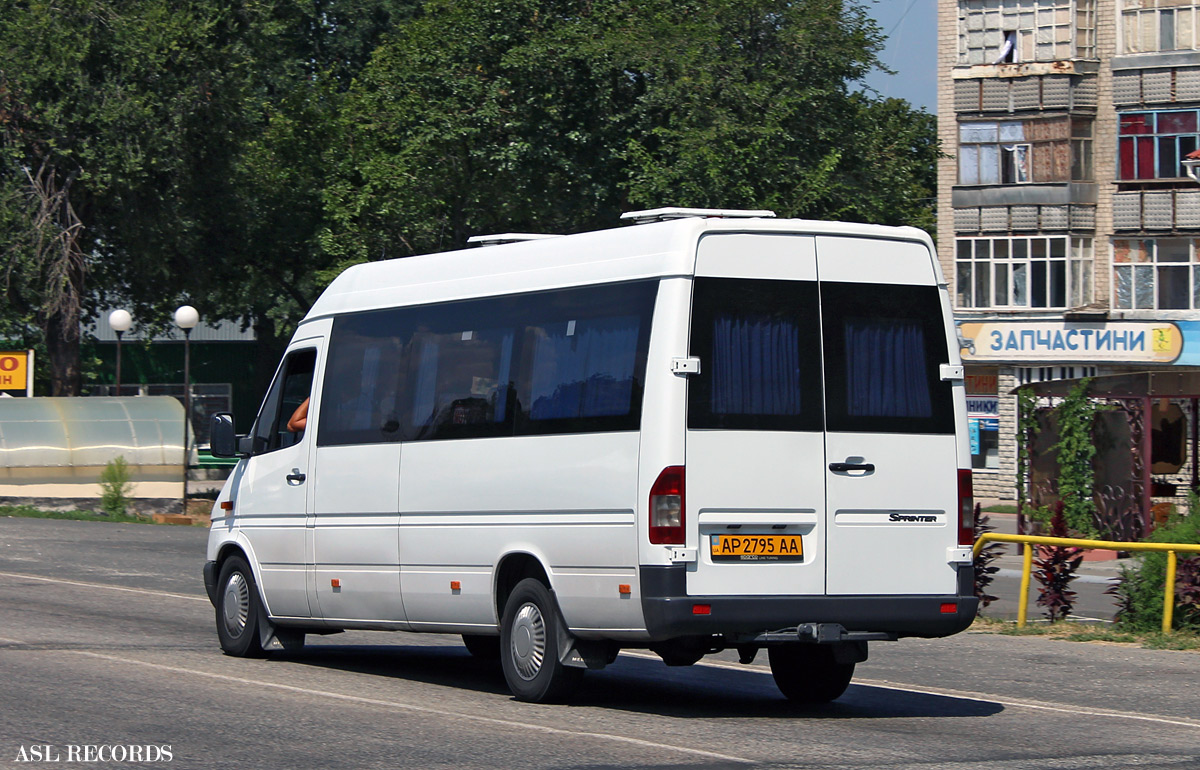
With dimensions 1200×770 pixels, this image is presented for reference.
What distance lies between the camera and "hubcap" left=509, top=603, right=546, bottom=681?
982cm

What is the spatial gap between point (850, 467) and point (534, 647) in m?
2.07

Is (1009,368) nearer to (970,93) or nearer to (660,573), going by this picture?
(970,93)

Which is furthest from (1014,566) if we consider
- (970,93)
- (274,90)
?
(274,90)

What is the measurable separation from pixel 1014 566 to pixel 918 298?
17.5 m

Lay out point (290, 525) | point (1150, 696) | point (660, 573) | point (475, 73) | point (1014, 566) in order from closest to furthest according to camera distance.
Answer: point (660, 573)
point (1150, 696)
point (290, 525)
point (1014, 566)
point (475, 73)

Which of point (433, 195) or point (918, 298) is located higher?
point (433, 195)

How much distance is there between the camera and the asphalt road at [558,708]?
793 centimetres

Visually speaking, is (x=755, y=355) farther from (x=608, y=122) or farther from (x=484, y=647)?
(x=608, y=122)

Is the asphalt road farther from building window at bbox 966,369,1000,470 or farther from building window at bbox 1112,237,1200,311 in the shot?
building window at bbox 966,369,1000,470

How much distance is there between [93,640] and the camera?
13.0m

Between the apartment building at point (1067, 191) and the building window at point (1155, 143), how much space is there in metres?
0.03

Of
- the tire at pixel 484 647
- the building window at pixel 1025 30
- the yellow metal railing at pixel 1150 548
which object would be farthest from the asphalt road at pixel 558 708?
the building window at pixel 1025 30

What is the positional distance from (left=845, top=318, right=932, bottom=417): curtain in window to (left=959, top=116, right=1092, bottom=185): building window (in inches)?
1392

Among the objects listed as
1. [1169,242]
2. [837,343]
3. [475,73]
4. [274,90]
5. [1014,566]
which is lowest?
[1014,566]
